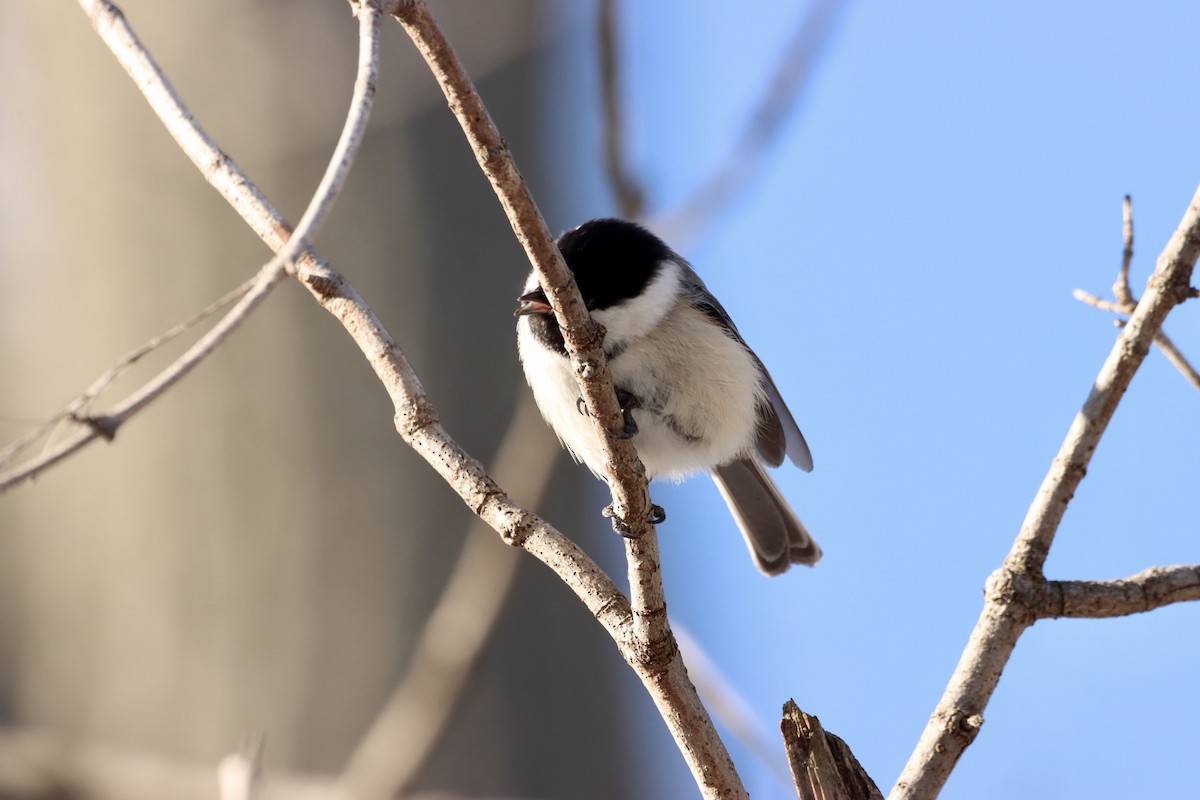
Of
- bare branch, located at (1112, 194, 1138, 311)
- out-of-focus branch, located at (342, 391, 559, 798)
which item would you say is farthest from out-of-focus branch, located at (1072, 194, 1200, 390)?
out-of-focus branch, located at (342, 391, 559, 798)

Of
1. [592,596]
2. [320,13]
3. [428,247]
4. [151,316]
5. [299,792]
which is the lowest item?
[299,792]

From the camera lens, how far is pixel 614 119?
8.83ft

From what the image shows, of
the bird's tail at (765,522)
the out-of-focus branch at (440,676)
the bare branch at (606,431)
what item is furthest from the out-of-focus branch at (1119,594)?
the bird's tail at (765,522)

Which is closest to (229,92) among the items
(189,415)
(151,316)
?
(151,316)

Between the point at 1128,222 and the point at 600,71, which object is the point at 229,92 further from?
the point at 1128,222

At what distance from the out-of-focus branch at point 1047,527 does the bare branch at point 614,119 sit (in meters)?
1.40

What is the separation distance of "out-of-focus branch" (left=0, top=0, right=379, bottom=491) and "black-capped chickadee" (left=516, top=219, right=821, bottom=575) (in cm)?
75

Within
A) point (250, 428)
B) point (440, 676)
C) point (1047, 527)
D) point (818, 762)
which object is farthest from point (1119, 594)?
point (250, 428)

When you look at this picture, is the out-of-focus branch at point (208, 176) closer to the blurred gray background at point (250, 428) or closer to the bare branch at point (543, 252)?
the bare branch at point (543, 252)

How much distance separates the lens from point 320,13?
3.26m

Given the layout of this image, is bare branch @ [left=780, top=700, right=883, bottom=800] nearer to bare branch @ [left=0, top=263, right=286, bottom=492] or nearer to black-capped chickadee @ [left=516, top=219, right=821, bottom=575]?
bare branch @ [left=0, top=263, right=286, bottom=492]

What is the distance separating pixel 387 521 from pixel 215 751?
731 mm

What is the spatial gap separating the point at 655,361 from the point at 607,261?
0.76 feet

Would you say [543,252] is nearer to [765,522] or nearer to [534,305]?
[534,305]
